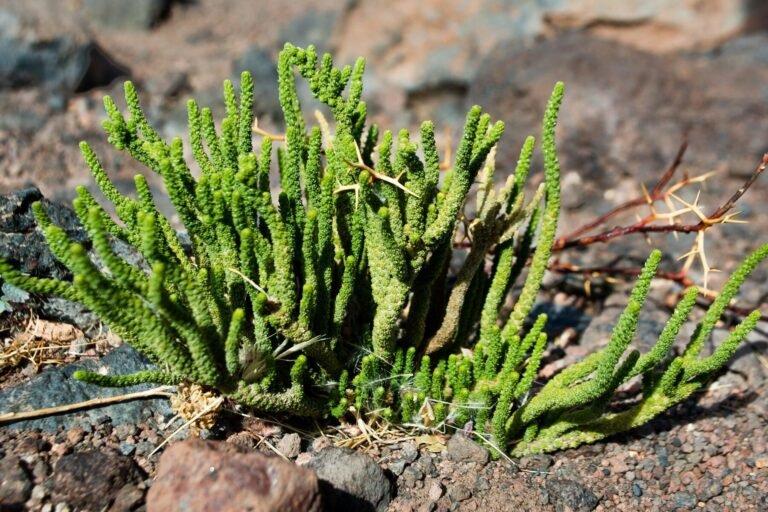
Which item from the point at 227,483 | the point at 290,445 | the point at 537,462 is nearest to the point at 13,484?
the point at 227,483

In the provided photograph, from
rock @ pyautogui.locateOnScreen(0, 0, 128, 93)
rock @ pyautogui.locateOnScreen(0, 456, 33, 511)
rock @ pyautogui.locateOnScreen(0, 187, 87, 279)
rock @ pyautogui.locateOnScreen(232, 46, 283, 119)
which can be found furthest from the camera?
rock @ pyautogui.locateOnScreen(232, 46, 283, 119)

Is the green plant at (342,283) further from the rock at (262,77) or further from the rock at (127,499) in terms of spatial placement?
the rock at (262,77)

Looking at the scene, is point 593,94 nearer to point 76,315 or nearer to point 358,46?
point 358,46

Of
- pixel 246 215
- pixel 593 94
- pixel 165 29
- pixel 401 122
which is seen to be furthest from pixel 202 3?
pixel 246 215

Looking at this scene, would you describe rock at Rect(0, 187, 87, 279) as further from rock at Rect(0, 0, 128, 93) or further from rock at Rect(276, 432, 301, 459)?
rock at Rect(0, 0, 128, 93)

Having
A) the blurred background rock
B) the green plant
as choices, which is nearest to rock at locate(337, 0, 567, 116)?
the blurred background rock

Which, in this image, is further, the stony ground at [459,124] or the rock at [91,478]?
the stony ground at [459,124]

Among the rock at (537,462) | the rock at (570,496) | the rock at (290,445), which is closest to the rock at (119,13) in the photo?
the rock at (290,445)

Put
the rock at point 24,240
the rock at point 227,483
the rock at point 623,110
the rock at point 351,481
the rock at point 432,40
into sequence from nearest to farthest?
the rock at point 227,483, the rock at point 351,481, the rock at point 24,240, the rock at point 623,110, the rock at point 432,40
